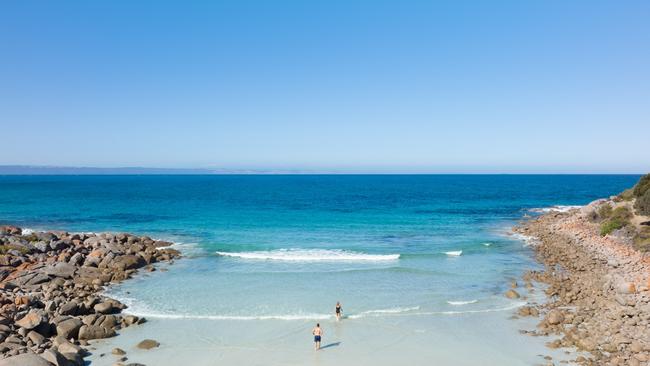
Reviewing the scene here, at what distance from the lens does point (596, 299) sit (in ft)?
76.9

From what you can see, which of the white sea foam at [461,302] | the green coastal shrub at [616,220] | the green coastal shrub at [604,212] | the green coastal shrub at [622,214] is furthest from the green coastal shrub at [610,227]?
the white sea foam at [461,302]

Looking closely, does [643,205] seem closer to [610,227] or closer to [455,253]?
[610,227]

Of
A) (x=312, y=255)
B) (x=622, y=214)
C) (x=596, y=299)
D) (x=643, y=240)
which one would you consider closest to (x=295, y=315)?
(x=312, y=255)

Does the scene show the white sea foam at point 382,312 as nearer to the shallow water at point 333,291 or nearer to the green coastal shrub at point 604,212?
the shallow water at point 333,291

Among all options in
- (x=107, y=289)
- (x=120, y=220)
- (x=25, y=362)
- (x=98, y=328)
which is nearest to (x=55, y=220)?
(x=120, y=220)

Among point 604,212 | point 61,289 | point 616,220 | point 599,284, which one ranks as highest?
point 604,212

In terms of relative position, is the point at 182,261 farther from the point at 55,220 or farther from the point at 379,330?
the point at 55,220

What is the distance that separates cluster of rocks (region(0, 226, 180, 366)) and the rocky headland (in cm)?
1959

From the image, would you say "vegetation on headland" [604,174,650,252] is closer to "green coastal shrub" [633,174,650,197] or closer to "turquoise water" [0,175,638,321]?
"green coastal shrub" [633,174,650,197]

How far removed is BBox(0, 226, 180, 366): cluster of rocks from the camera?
1772 centimetres

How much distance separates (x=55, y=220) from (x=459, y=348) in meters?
57.1

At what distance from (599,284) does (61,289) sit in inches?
1255

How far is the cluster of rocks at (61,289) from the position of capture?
17719mm

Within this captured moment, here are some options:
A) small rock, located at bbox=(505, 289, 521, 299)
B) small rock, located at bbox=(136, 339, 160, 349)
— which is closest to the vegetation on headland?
small rock, located at bbox=(505, 289, 521, 299)
